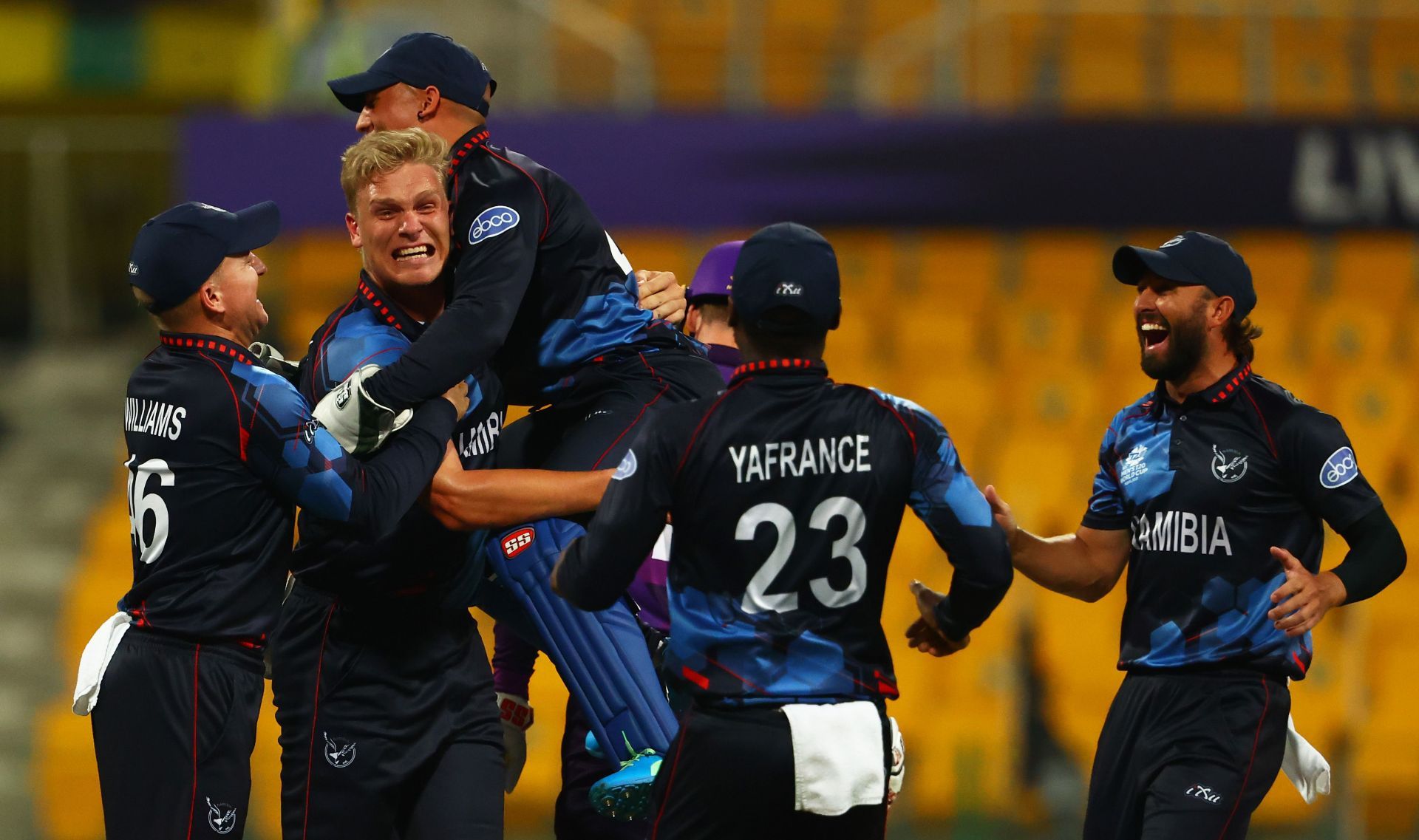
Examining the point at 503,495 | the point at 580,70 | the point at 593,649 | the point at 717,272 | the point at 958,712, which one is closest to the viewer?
the point at 503,495

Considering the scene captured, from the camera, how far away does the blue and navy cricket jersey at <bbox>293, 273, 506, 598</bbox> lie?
411 centimetres

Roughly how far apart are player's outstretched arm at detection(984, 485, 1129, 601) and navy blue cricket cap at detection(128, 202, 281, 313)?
2062 mm

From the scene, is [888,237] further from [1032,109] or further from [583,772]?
[583,772]

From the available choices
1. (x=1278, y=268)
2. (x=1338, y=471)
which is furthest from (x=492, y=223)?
(x=1278, y=268)

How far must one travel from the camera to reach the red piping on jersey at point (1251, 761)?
4.42 metres

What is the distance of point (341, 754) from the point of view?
4.11 meters

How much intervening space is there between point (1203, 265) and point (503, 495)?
75.9 inches

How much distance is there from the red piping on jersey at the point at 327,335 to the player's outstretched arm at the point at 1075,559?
5.71 feet

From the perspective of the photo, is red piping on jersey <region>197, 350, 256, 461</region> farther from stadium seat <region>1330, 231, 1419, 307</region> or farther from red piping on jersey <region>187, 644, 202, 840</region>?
stadium seat <region>1330, 231, 1419, 307</region>

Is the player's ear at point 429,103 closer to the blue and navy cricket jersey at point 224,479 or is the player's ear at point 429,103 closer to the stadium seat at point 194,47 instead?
the blue and navy cricket jersey at point 224,479

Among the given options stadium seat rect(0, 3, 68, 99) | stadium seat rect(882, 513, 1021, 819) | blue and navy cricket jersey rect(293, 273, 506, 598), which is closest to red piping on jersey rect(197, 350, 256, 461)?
blue and navy cricket jersey rect(293, 273, 506, 598)

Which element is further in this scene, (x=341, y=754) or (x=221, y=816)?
(x=341, y=754)

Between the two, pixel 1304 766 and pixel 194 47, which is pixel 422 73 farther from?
pixel 194 47

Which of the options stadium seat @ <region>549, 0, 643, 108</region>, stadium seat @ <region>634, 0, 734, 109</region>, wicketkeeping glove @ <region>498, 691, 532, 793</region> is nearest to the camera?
wicketkeeping glove @ <region>498, 691, 532, 793</region>
